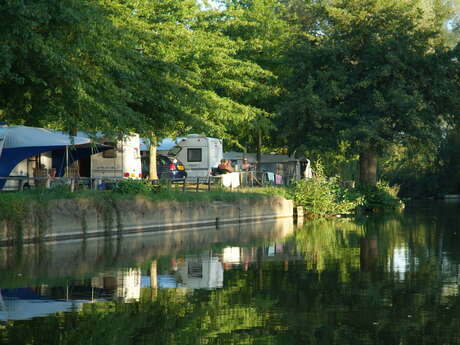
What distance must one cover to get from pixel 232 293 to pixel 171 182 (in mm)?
23226

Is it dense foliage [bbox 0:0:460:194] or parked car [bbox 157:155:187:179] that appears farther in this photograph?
parked car [bbox 157:155:187:179]

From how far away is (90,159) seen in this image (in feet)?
129

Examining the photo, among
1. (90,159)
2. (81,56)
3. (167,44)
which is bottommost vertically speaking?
(90,159)

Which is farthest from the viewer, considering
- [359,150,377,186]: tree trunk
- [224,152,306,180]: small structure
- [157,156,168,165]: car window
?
[224,152,306,180]: small structure

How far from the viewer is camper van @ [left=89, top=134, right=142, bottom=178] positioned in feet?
123

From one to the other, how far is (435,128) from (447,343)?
44494 millimetres

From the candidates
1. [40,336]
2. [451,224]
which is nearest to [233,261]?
[40,336]

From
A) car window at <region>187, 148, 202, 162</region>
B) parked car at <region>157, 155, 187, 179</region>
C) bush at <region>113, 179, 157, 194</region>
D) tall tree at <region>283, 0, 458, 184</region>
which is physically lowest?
bush at <region>113, 179, 157, 194</region>

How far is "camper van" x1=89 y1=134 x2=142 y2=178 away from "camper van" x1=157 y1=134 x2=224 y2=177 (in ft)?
26.8

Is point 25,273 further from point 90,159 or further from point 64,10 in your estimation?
point 90,159

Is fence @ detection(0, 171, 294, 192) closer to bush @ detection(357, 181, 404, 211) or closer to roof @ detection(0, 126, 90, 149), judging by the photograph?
roof @ detection(0, 126, 90, 149)

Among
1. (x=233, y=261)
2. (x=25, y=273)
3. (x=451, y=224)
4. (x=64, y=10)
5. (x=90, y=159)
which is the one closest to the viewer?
(x=25, y=273)

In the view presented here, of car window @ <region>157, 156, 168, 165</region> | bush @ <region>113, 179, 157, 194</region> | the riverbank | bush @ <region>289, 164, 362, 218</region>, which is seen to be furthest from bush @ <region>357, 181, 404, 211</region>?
bush @ <region>113, 179, 157, 194</region>

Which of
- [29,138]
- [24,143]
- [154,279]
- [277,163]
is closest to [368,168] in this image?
[277,163]
